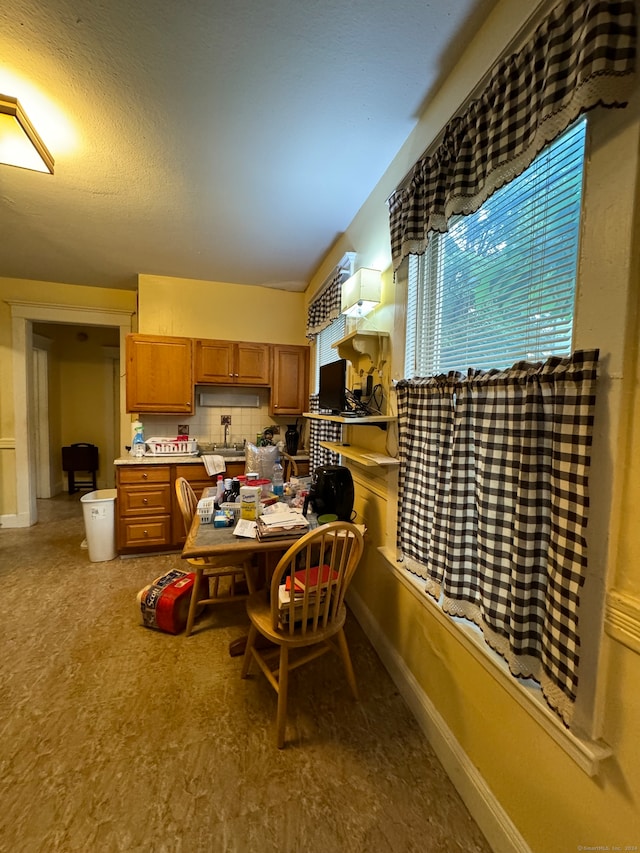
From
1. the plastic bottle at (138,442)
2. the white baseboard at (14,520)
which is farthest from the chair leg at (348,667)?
the white baseboard at (14,520)

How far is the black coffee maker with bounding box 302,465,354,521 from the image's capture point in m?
2.07

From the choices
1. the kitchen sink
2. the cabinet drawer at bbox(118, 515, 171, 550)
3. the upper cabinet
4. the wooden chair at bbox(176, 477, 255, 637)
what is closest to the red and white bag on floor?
the wooden chair at bbox(176, 477, 255, 637)

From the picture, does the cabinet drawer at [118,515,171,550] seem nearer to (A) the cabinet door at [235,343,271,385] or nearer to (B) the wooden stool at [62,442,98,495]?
(A) the cabinet door at [235,343,271,385]

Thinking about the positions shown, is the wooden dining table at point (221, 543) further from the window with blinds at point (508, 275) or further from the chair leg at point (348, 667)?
the window with blinds at point (508, 275)

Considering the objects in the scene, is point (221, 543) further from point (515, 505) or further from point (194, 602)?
point (515, 505)

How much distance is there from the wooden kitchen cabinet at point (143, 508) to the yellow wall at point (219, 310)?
4.92ft

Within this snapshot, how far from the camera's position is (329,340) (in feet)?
10.9

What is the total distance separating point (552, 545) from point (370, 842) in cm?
120

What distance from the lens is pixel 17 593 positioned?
263 centimetres

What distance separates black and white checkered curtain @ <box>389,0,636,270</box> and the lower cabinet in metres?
2.80

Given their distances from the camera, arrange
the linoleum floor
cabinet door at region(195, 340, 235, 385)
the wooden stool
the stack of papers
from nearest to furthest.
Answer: the linoleum floor, the stack of papers, cabinet door at region(195, 340, 235, 385), the wooden stool

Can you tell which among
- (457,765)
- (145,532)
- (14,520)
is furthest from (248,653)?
(14,520)

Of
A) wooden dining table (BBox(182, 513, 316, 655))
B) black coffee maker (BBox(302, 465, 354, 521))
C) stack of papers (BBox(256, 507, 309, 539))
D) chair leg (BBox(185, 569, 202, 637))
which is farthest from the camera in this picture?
chair leg (BBox(185, 569, 202, 637))

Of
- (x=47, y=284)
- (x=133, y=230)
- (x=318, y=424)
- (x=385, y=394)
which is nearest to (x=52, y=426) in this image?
(x=47, y=284)
